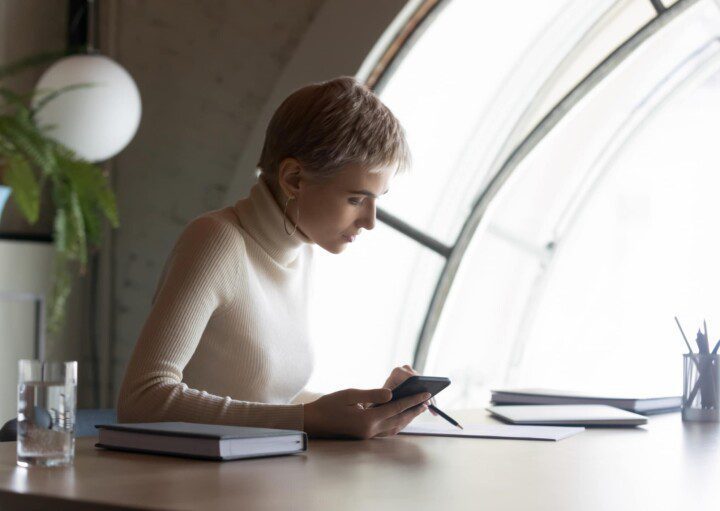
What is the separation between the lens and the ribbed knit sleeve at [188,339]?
63.0 inches

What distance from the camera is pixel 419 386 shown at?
156cm

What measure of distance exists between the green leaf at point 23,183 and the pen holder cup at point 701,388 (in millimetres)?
1384

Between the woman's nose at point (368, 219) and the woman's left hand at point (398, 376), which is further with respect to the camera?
the woman's nose at point (368, 219)

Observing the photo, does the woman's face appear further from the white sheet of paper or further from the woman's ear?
the white sheet of paper

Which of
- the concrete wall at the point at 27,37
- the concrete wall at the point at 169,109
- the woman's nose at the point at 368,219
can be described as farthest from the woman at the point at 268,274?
the concrete wall at the point at 27,37

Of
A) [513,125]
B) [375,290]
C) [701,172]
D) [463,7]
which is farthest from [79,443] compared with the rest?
[701,172]

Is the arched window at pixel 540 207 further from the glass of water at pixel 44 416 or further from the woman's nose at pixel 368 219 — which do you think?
the glass of water at pixel 44 416

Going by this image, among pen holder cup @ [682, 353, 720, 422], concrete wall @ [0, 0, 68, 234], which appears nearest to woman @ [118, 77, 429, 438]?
pen holder cup @ [682, 353, 720, 422]

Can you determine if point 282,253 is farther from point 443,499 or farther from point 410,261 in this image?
point 410,261

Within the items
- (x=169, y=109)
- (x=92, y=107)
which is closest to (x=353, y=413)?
(x=92, y=107)

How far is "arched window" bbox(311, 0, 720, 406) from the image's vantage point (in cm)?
406

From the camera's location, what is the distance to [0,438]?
5.58 ft

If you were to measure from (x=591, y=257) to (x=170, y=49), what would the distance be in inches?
322

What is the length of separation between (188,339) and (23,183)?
54cm
